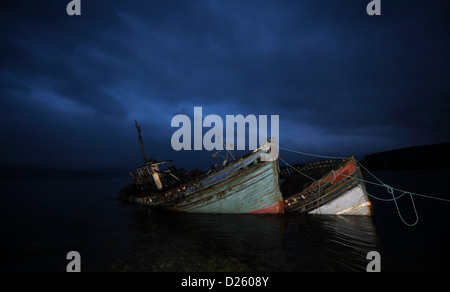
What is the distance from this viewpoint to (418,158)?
73.9 meters

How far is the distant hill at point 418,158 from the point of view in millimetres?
59763

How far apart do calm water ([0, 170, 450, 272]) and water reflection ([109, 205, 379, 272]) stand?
0.03m

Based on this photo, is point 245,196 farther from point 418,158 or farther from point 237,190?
point 418,158

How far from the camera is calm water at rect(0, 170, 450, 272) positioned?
5.81 m

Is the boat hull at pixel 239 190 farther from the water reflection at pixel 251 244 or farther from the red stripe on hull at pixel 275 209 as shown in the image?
the water reflection at pixel 251 244

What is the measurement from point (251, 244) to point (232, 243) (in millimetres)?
786

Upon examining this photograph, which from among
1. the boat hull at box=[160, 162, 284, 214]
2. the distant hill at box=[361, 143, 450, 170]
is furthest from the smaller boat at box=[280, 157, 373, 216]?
the distant hill at box=[361, 143, 450, 170]

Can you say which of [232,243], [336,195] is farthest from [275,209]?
[232,243]

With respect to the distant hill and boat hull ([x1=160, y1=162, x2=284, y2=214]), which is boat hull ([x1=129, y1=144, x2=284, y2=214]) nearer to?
boat hull ([x1=160, y1=162, x2=284, y2=214])

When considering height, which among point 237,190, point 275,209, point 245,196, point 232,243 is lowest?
point 232,243

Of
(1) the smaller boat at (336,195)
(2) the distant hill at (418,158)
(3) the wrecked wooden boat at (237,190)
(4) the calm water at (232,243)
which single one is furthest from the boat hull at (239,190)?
(2) the distant hill at (418,158)

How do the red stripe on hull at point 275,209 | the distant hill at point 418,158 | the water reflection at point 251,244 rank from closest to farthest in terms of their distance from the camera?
the water reflection at point 251,244
the red stripe on hull at point 275,209
the distant hill at point 418,158

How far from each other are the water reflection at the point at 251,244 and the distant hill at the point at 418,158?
79189mm

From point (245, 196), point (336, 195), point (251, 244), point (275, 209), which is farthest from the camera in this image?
point (245, 196)
